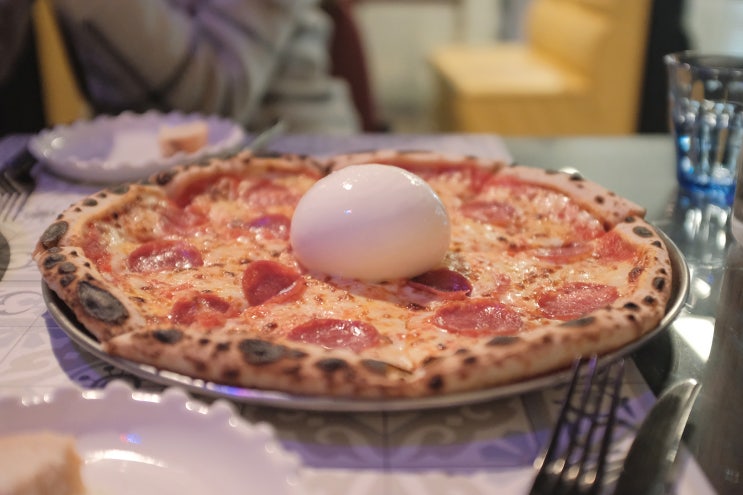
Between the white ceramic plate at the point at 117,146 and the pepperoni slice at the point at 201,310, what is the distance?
2.34ft

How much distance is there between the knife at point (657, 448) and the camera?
→ 0.70 m

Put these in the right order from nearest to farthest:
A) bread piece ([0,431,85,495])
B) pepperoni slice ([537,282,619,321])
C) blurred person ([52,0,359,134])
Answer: bread piece ([0,431,85,495])
pepperoni slice ([537,282,619,321])
blurred person ([52,0,359,134])

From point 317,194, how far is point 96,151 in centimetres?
94

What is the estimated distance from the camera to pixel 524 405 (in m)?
0.87

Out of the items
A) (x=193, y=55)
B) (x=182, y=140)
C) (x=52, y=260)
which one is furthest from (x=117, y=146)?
(x=52, y=260)

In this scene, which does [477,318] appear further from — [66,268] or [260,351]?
[66,268]

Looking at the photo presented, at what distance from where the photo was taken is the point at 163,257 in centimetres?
117

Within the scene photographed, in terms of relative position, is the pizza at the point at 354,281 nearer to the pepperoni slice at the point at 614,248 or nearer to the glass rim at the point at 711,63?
the pepperoni slice at the point at 614,248

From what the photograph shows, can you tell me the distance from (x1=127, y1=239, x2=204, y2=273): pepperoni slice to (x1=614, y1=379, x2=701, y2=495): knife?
71 cm

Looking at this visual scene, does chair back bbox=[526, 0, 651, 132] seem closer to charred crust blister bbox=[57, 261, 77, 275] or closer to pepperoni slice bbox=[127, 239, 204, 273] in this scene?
pepperoni slice bbox=[127, 239, 204, 273]

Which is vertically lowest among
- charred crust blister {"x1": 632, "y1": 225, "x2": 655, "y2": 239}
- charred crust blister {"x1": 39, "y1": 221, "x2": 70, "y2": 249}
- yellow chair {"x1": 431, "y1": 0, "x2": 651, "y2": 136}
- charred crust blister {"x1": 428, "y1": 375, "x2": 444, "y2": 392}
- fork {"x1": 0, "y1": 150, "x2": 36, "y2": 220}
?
yellow chair {"x1": 431, "y1": 0, "x2": 651, "y2": 136}

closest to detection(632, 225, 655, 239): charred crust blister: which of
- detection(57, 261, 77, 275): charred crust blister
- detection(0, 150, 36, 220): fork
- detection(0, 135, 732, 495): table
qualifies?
detection(0, 135, 732, 495): table

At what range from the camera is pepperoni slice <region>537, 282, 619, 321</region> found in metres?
1.01

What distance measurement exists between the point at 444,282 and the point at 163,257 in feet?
1.47
